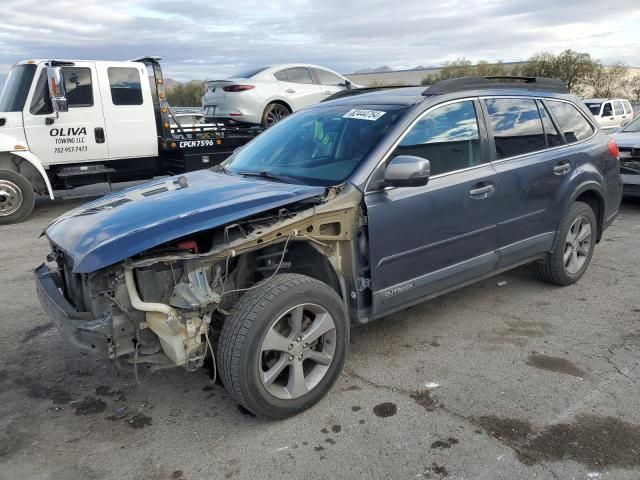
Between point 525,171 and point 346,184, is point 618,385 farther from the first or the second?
point 346,184

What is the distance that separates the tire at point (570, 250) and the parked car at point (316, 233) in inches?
0.9

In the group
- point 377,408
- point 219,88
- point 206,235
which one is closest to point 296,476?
point 377,408

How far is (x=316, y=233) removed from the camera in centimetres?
317

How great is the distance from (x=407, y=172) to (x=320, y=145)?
935 mm

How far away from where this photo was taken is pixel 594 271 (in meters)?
5.45

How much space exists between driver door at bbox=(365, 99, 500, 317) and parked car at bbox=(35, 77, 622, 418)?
0.04 ft

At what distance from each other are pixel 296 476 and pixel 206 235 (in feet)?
4.31

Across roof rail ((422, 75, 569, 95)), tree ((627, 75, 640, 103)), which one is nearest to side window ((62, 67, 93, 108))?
roof rail ((422, 75, 569, 95))

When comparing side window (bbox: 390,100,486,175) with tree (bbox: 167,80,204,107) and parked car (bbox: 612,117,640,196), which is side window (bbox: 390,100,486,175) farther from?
tree (bbox: 167,80,204,107)

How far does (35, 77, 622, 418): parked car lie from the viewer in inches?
110

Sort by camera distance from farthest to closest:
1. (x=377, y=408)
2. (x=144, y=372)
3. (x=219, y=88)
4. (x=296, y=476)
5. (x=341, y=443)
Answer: (x=219, y=88)
(x=144, y=372)
(x=377, y=408)
(x=341, y=443)
(x=296, y=476)

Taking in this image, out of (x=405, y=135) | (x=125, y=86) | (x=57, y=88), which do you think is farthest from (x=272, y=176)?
(x=125, y=86)

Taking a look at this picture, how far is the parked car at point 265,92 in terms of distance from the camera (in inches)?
442

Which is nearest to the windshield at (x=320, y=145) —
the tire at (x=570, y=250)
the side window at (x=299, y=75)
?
the tire at (x=570, y=250)
